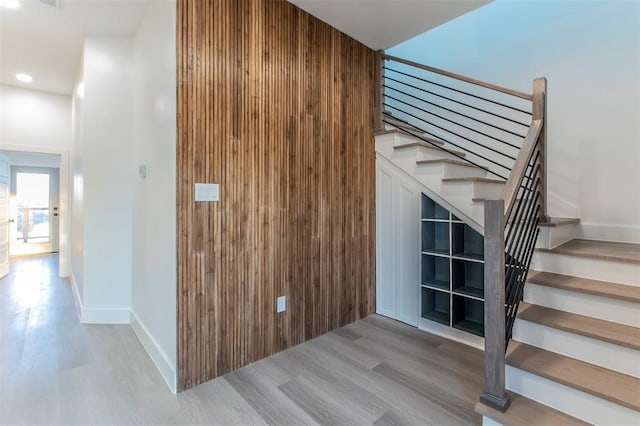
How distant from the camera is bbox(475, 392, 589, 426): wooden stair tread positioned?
1.37m

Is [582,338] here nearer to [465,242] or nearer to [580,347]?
[580,347]

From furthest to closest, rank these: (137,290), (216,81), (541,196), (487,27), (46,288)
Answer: (46,288) < (487,27) < (137,290) < (541,196) < (216,81)

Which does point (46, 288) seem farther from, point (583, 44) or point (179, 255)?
point (583, 44)

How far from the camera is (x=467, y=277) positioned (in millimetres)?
2961

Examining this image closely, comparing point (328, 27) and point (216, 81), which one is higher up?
point (328, 27)

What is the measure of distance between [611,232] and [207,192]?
341cm

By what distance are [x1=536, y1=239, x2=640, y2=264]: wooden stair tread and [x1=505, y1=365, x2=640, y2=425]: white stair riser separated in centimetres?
90

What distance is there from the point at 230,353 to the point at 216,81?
6.38 feet

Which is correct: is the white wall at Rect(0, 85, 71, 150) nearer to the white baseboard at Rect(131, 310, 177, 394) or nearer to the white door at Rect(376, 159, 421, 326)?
the white baseboard at Rect(131, 310, 177, 394)

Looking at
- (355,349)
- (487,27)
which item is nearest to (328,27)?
(487,27)

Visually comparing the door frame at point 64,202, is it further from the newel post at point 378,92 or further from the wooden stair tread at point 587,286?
the wooden stair tread at point 587,286

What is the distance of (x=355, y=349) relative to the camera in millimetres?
2496

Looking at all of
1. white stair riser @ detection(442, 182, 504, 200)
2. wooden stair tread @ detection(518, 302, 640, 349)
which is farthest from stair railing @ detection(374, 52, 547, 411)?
white stair riser @ detection(442, 182, 504, 200)

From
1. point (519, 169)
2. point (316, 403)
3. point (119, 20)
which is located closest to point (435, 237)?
point (519, 169)
